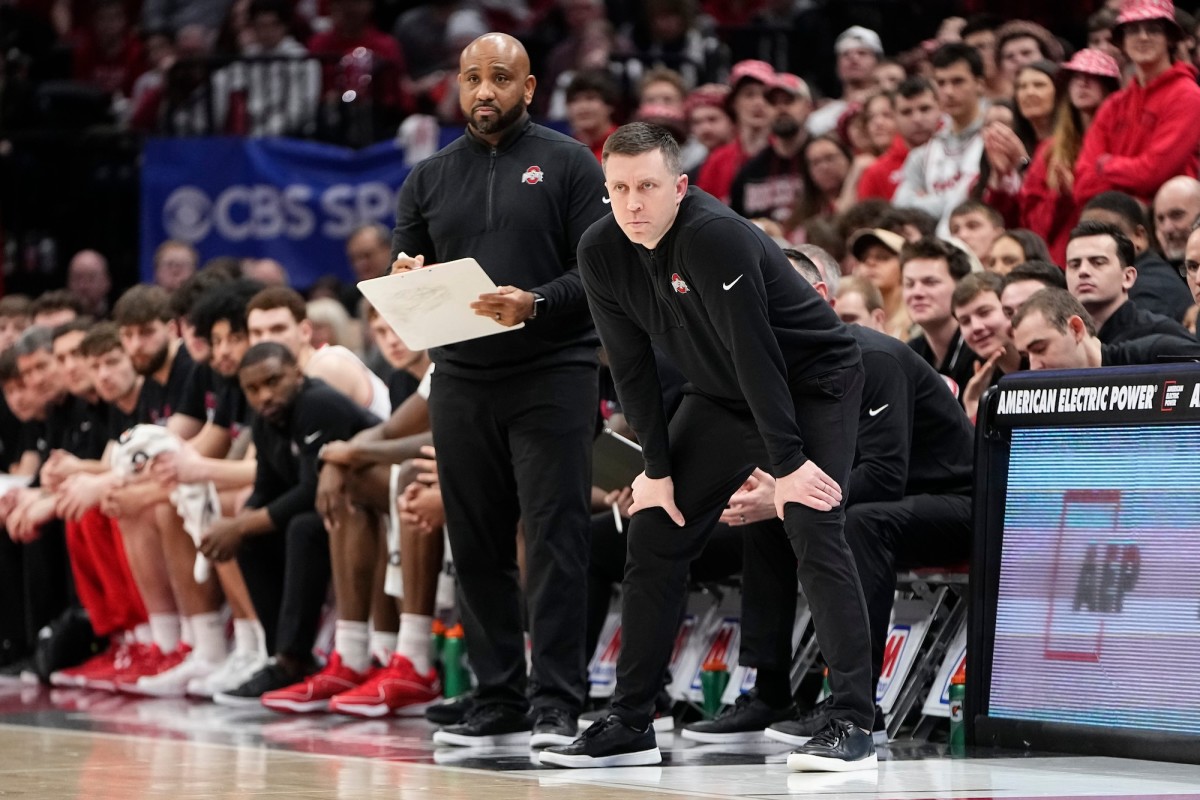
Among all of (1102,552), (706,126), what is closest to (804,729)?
(1102,552)

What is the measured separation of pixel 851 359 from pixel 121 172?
1027cm

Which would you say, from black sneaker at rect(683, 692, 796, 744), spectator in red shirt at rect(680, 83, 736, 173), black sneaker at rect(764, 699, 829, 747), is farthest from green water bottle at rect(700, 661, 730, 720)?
spectator in red shirt at rect(680, 83, 736, 173)

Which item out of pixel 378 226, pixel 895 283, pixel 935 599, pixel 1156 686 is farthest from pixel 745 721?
pixel 378 226

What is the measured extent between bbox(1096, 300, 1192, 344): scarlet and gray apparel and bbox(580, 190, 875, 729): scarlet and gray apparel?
1.63 m

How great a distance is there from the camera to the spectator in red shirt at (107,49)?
16.5 meters

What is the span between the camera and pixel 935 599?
6.93 metres

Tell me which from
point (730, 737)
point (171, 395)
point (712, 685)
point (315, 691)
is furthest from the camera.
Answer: point (171, 395)

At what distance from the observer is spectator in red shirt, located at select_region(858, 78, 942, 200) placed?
400 inches

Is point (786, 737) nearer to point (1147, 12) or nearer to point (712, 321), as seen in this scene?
point (712, 321)

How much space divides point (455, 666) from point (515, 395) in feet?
5.67

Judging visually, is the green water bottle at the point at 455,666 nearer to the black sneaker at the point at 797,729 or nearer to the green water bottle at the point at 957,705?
the black sneaker at the point at 797,729

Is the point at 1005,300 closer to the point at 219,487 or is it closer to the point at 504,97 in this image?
the point at 504,97

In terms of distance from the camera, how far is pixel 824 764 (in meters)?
5.38

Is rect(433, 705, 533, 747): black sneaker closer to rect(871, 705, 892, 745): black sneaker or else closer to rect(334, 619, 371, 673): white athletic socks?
rect(871, 705, 892, 745): black sneaker
